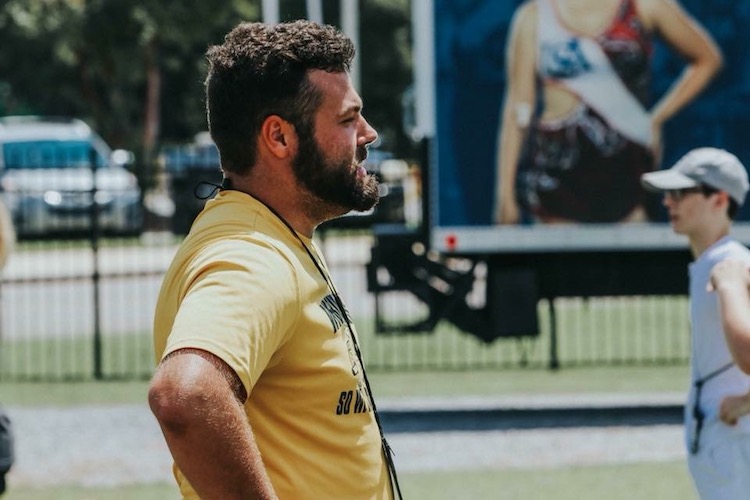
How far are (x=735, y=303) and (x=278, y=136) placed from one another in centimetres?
207

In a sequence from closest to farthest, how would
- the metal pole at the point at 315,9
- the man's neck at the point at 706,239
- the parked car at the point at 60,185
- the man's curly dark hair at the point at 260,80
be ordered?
1. the man's curly dark hair at the point at 260,80
2. the man's neck at the point at 706,239
3. the metal pole at the point at 315,9
4. the parked car at the point at 60,185

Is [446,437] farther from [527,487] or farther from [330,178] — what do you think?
[330,178]

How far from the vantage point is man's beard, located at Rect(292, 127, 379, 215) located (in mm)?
3096

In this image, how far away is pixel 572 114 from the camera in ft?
36.9

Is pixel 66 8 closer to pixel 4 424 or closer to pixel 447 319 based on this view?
pixel 447 319

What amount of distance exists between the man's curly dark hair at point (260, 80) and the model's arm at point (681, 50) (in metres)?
8.31

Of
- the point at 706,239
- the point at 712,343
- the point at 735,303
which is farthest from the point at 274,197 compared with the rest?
the point at 706,239

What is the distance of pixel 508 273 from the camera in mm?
11695

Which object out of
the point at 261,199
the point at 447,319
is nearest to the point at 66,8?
the point at 447,319

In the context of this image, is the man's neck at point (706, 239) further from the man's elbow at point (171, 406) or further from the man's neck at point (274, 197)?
the man's elbow at point (171, 406)

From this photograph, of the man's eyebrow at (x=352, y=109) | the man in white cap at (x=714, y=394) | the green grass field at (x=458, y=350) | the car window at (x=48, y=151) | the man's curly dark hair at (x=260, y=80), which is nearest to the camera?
the man's curly dark hair at (x=260, y=80)

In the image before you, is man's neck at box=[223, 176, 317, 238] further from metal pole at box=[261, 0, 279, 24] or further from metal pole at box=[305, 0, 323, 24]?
metal pole at box=[305, 0, 323, 24]

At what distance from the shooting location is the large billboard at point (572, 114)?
11.1 meters

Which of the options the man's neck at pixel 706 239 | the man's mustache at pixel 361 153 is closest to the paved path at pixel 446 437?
the man's neck at pixel 706 239
